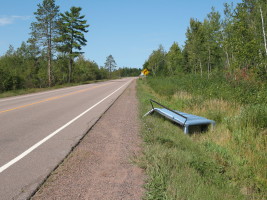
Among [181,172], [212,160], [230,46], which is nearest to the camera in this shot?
[181,172]

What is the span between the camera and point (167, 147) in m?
5.52

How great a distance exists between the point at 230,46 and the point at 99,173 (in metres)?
19.5

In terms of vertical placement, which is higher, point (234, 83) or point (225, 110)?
point (234, 83)

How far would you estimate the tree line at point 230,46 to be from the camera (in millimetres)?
18734

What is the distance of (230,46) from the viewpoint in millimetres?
20859

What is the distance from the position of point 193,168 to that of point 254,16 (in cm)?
2464

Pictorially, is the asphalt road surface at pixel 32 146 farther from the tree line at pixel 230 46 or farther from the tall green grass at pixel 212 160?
the tree line at pixel 230 46

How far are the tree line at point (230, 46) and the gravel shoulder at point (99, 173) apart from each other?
493 inches

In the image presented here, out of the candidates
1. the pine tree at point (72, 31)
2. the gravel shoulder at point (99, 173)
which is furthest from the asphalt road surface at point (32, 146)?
the pine tree at point (72, 31)

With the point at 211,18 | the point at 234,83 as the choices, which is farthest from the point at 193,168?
the point at 211,18

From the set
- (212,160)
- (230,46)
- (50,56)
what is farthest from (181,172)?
(50,56)

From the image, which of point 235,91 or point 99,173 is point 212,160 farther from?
point 235,91

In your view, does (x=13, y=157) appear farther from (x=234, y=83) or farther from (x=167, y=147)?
(x=234, y=83)

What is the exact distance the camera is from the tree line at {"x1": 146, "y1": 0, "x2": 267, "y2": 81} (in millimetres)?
18734
